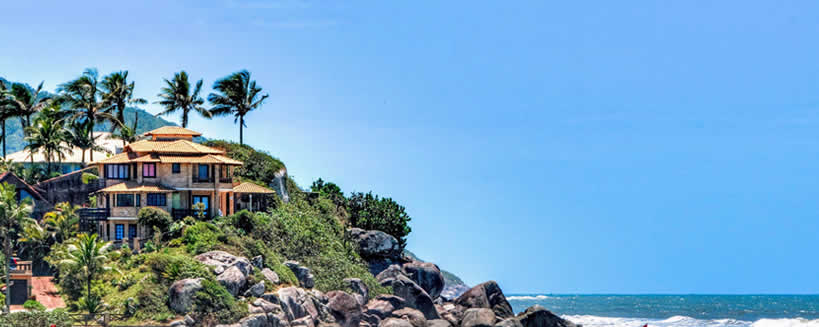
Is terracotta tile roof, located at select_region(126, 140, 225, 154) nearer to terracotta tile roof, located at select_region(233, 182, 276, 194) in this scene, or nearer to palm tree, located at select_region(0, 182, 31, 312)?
terracotta tile roof, located at select_region(233, 182, 276, 194)

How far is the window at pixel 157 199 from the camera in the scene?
226 ft

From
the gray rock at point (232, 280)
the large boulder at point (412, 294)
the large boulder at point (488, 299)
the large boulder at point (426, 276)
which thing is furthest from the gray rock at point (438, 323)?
the gray rock at point (232, 280)

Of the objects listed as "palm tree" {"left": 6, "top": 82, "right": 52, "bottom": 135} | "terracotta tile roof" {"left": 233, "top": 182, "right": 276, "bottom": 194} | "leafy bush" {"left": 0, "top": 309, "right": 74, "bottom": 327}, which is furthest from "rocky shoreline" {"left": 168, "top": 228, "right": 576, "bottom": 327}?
"palm tree" {"left": 6, "top": 82, "right": 52, "bottom": 135}

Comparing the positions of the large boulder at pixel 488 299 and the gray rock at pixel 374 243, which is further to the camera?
the gray rock at pixel 374 243

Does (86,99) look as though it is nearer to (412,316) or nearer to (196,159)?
(196,159)

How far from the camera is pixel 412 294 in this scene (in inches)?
2795

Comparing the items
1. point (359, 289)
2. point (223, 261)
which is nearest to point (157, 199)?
point (223, 261)

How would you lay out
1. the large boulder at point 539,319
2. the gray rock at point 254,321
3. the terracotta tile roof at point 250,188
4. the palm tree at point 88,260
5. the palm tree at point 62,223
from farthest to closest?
the terracotta tile roof at point 250,188 < the large boulder at point 539,319 < the palm tree at point 62,223 < the gray rock at point 254,321 < the palm tree at point 88,260

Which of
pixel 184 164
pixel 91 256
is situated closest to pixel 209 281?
pixel 91 256

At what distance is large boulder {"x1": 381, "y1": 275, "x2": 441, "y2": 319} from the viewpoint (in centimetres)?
7000

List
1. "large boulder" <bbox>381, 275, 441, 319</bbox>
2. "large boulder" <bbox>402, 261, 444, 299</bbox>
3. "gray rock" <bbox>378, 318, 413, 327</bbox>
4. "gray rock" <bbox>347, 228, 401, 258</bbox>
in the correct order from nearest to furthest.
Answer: "gray rock" <bbox>378, 318, 413, 327</bbox> → "large boulder" <bbox>381, 275, 441, 319</bbox> → "large boulder" <bbox>402, 261, 444, 299</bbox> → "gray rock" <bbox>347, 228, 401, 258</bbox>

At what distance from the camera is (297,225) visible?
7419cm

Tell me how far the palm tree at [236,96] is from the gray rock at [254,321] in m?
35.6

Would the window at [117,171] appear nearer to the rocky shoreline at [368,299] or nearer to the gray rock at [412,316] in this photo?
the rocky shoreline at [368,299]
